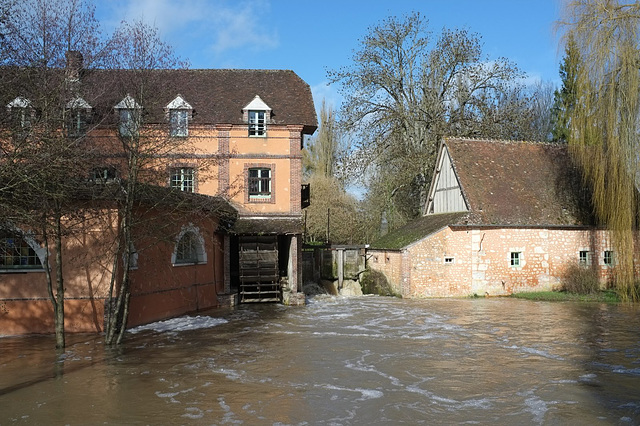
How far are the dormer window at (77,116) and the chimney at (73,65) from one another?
17.7 inches

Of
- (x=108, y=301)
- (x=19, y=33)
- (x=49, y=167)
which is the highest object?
(x=19, y=33)

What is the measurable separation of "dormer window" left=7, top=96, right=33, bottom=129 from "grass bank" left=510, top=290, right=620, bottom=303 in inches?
712

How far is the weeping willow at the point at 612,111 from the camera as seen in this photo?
1680 centimetres

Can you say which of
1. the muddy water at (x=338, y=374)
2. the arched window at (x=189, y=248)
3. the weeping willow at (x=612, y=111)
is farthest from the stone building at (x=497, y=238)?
the arched window at (x=189, y=248)

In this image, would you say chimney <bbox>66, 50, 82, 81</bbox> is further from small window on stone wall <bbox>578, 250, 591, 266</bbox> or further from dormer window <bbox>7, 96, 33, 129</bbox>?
small window on stone wall <bbox>578, 250, 591, 266</bbox>

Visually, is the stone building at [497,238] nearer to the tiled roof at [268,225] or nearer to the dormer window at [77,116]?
the tiled roof at [268,225]

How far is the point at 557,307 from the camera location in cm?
1903

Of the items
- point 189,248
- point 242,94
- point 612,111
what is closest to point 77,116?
point 189,248

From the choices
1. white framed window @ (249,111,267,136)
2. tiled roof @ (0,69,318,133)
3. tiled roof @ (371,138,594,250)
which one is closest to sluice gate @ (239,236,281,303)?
white framed window @ (249,111,267,136)

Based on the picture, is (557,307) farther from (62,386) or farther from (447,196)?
(62,386)

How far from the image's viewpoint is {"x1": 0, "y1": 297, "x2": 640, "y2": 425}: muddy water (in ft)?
25.4

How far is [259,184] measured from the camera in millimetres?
21250

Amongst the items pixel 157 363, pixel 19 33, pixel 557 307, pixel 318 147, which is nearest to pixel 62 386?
pixel 157 363

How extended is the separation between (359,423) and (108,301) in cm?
776
